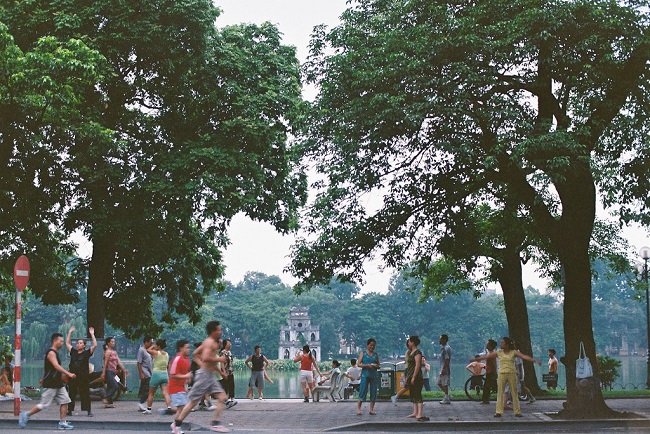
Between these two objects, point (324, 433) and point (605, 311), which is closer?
point (324, 433)

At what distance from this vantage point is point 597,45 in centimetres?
1794

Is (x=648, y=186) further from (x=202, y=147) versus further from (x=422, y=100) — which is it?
(x=202, y=147)

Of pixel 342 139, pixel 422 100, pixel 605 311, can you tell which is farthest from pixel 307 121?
pixel 605 311

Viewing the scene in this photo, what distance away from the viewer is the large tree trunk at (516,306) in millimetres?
27797

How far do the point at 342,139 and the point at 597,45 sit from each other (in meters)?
5.62

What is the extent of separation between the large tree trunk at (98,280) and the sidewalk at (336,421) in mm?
7542

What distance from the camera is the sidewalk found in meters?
16.5

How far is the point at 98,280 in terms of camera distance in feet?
97.4

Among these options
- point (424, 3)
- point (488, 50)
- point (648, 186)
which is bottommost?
point (648, 186)

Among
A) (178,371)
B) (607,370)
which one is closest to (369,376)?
(178,371)

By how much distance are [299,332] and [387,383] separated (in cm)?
9849

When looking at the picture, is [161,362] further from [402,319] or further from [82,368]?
[402,319]

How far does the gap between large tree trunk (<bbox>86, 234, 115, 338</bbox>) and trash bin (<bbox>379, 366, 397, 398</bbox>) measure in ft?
32.4

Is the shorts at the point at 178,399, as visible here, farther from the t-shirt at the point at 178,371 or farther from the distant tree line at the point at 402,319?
the distant tree line at the point at 402,319
